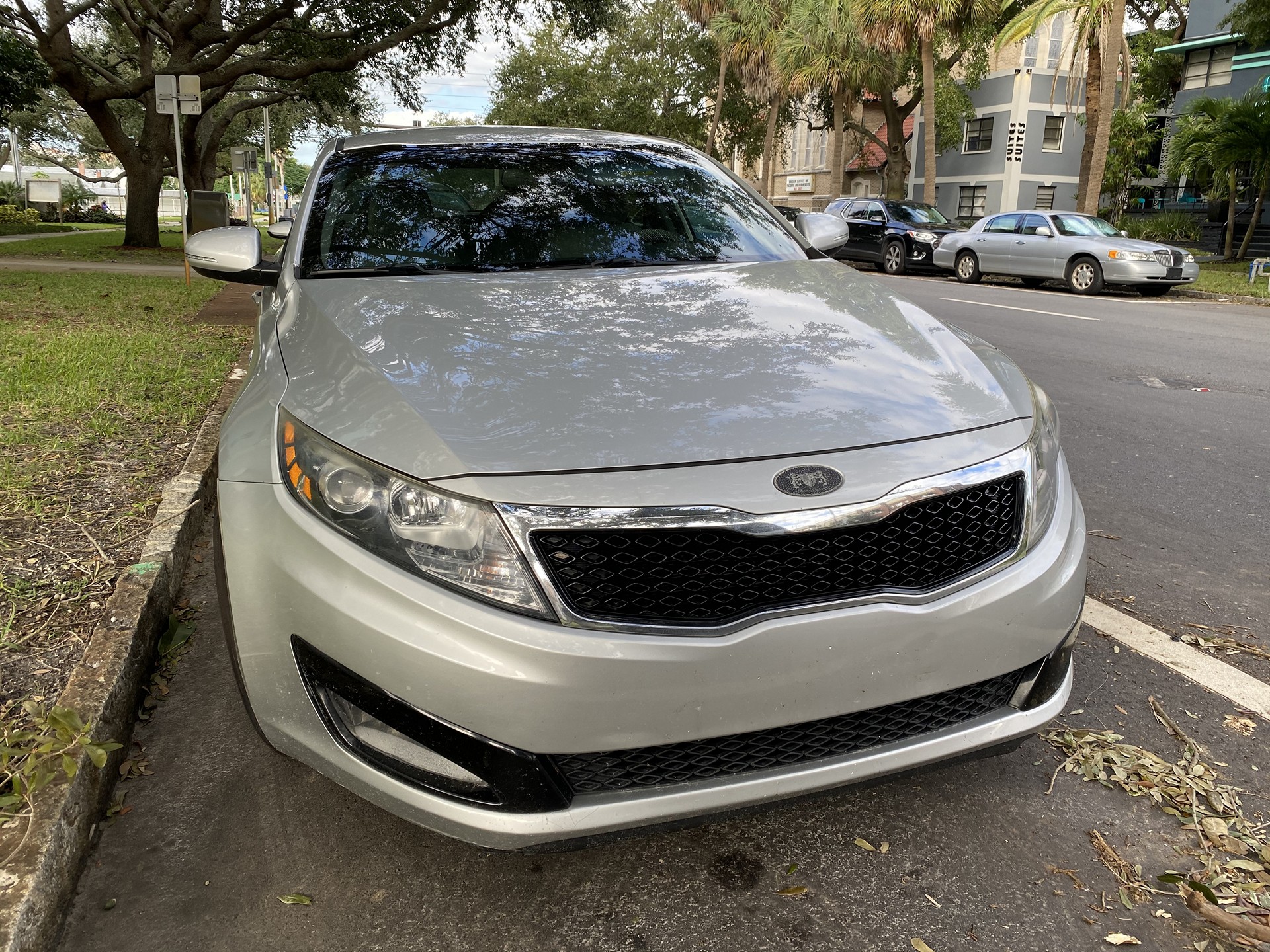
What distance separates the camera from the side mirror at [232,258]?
10.5 ft

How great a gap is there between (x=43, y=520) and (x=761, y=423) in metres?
2.87

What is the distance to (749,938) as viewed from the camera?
1810 millimetres

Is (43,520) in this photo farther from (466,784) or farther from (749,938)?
(749,938)

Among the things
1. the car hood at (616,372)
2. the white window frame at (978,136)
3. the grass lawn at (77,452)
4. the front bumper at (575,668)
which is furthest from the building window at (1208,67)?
the front bumper at (575,668)

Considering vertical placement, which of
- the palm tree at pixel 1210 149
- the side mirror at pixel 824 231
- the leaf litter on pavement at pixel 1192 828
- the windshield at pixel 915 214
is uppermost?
the palm tree at pixel 1210 149

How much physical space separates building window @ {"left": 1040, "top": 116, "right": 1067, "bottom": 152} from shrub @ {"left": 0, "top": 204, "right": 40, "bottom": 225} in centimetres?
3571

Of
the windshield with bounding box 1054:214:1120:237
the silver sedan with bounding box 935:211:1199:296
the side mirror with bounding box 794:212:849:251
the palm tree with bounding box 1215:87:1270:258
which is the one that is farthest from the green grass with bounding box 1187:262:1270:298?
the side mirror with bounding box 794:212:849:251

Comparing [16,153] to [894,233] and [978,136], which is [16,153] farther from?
[894,233]

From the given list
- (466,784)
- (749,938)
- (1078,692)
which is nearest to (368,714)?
(466,784)

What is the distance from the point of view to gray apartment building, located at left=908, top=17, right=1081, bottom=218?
117 feet

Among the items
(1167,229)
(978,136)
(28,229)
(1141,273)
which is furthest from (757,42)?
(28,229)

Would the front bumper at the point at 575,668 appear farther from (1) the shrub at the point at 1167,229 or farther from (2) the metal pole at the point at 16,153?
(2) the metal pole at the point at 16,153

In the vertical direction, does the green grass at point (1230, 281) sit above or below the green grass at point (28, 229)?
above

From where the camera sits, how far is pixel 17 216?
112 feet
